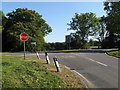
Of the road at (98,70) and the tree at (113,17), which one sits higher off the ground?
the tree at (113,17)

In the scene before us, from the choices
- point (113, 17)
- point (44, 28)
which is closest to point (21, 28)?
point (44, 28)

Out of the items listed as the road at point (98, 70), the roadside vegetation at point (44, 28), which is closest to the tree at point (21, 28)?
the roadside vegetation at point (44, 28)

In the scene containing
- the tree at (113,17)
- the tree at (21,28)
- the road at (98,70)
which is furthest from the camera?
the tree at (21,28)

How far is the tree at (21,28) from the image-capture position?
44.8 meters

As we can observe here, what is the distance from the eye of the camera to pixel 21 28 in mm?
45625

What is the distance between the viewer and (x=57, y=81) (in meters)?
7.88

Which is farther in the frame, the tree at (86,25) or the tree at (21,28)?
the tree at (86,25)

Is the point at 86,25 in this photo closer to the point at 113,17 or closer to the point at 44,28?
the point at 44,28

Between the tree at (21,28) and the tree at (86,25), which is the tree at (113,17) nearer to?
the tree at (21,28)

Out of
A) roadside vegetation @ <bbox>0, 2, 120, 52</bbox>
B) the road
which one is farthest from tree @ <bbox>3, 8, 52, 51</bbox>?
the road

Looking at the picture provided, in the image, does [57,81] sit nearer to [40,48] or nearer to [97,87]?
[97,87]

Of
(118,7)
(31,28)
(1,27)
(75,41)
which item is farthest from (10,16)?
(118,7)

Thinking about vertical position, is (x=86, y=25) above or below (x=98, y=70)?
above

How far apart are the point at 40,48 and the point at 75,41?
65.4ft
